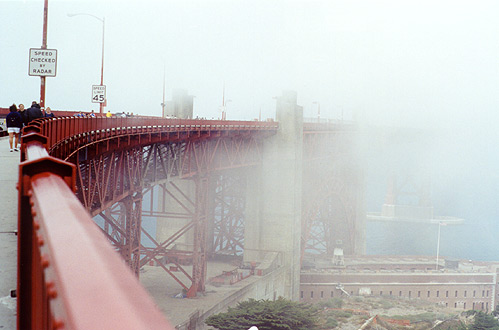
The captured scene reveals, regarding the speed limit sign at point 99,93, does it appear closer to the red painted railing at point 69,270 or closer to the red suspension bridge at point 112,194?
the red suspension bridge at point 112,194

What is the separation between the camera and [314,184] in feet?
183

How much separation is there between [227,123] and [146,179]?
351 inches

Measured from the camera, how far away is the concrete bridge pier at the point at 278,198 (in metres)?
41.4

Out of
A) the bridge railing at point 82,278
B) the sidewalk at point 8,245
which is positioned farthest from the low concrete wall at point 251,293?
the bridge railing at point 82,278

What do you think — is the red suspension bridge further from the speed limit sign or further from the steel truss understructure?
the speed limit sign

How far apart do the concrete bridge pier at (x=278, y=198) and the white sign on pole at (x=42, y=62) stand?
24065 millimetres

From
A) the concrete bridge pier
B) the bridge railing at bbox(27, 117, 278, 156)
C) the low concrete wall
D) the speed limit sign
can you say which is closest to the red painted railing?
the bridge railing at bbox(27, 117, 278, 156)

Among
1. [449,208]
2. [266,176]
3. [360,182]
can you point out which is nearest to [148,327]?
[266,176]

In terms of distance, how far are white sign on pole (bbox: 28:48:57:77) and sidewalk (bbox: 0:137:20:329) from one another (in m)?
6.47

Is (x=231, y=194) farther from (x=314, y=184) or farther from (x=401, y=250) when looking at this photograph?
(x=401, y=250)

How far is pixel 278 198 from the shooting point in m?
41.8

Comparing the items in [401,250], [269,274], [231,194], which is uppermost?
[231,194]

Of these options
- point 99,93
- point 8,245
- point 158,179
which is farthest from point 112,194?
point 8,245

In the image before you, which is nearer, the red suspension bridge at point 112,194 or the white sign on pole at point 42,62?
the red suspension bridge at point 112,194
